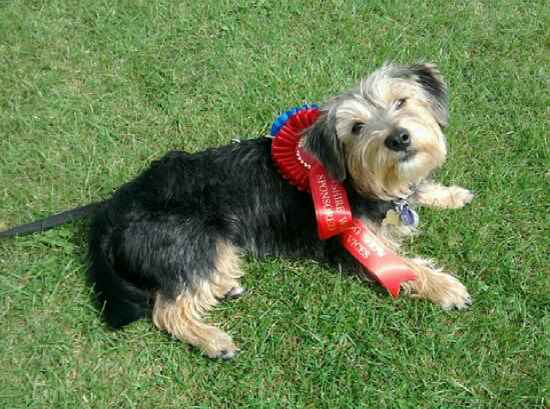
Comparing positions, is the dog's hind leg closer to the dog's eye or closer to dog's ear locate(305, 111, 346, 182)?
dog's ear locate(305, 111, 346, 182)

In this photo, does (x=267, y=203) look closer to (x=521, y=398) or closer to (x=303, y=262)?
(x=303, y=262)

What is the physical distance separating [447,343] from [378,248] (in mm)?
819

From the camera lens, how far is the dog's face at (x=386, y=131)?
316 centimetres

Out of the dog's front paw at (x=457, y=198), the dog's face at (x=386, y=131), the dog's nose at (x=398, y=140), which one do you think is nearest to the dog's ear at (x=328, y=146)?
the dog's face at (x=386, y=131)

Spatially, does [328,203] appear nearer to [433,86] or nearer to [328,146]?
[328,146]

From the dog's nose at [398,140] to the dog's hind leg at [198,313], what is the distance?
144 cm

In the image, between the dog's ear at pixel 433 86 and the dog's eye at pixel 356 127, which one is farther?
the dog's ear at pixel 433 86

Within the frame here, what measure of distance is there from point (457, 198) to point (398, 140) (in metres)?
1.56

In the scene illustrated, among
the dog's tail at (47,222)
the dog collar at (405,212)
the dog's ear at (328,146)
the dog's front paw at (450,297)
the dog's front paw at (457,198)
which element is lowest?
the dog's front paw at (450,297)

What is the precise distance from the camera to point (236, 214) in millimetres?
3791

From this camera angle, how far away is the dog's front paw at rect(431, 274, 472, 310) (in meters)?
3.81

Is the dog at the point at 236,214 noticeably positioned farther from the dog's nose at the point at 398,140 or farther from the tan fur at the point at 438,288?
the dog's nose at the point at 398,140

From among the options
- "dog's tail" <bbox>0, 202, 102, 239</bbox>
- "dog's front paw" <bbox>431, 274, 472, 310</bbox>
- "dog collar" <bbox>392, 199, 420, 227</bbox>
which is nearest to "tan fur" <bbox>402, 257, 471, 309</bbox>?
"dog's front paw" <bbox>431, 274, 472, 310</bbox>

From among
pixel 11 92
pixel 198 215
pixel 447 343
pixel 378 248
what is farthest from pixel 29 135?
pixel 447 343
